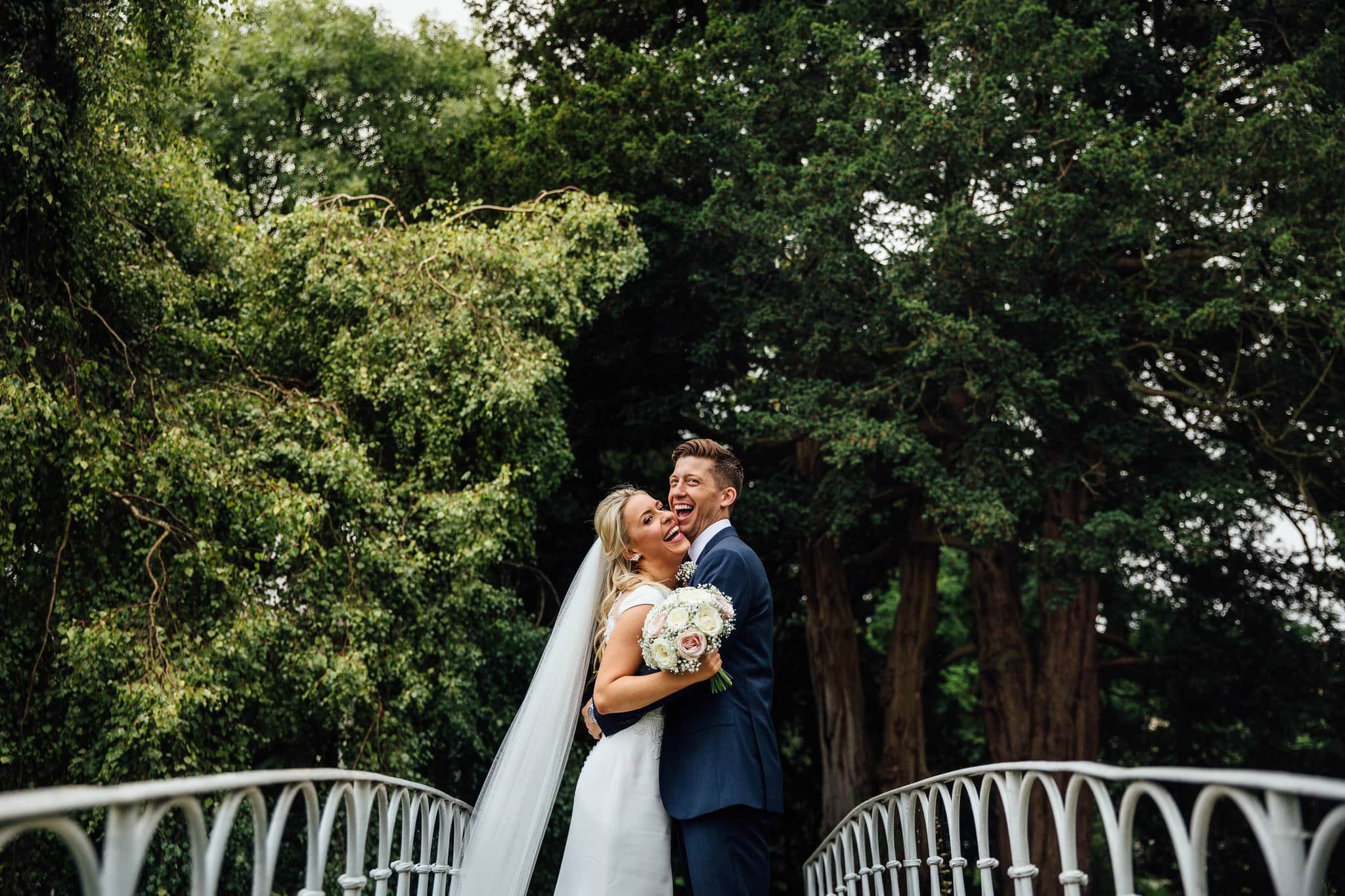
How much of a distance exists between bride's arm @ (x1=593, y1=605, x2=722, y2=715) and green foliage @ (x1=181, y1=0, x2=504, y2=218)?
13.0 m

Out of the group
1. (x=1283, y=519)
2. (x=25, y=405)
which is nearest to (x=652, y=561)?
(x=25, y=405)

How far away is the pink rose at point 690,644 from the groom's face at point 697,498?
→ 793 millimetres

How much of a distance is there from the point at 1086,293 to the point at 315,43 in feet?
38.1

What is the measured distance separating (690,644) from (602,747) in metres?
0.69

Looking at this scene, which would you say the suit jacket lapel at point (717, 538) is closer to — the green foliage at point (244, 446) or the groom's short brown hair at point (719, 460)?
the groom's short brown hair at point (719, 460)

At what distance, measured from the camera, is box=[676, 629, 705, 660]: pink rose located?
11.0ft

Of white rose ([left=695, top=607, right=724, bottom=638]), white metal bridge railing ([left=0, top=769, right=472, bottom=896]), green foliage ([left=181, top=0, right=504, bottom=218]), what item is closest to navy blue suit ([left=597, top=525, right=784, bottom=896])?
white rose ([left=695, top=607, right=724, bottom=638])

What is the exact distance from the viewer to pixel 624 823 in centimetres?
368

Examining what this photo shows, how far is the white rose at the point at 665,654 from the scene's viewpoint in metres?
3.37

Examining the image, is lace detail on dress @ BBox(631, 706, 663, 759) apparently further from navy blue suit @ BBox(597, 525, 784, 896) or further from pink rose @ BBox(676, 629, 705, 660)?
pink rose @ BBox(676, 629, 705, 660)

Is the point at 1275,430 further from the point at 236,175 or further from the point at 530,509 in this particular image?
the point at 236,175

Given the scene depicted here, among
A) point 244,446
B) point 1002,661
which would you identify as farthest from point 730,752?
point 1002,661

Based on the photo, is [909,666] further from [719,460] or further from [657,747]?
[657,747]

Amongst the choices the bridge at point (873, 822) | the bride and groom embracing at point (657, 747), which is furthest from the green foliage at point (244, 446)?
the bridge at point (873, 822)
